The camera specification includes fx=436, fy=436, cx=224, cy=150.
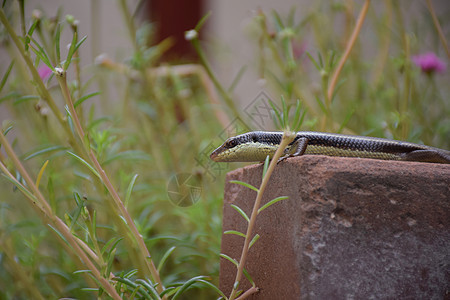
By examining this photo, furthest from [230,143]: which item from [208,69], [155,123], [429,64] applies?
[429,64]

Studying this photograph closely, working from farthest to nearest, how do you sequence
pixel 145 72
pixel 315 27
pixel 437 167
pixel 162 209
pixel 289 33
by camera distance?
pixel 315 27, pixel 162 209, pixel 145 72, pixel 289 33, pixel 437 167

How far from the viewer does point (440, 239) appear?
1009 millimetres

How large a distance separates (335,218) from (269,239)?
20cm

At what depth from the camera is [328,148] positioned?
4.15 feet

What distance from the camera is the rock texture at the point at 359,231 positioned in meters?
0.93

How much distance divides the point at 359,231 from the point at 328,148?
0.35 metres

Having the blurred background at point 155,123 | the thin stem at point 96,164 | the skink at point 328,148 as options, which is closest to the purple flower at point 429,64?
the blurred background at point 155,123

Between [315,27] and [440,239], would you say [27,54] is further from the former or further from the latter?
[315,27]

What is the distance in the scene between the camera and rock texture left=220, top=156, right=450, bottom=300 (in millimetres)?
934

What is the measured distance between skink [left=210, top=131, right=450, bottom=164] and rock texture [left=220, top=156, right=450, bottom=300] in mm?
201

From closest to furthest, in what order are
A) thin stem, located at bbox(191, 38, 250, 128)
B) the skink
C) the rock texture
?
1. the rock texture
2. the skink
3. thin stem, located at bbox(191, 38, 250, 128)

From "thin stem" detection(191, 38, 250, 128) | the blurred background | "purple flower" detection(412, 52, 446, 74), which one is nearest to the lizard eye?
the blurred background

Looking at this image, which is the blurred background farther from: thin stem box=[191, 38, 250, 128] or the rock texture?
the rock texture

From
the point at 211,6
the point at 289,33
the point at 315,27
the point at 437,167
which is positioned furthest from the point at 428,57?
the point at 211,6
